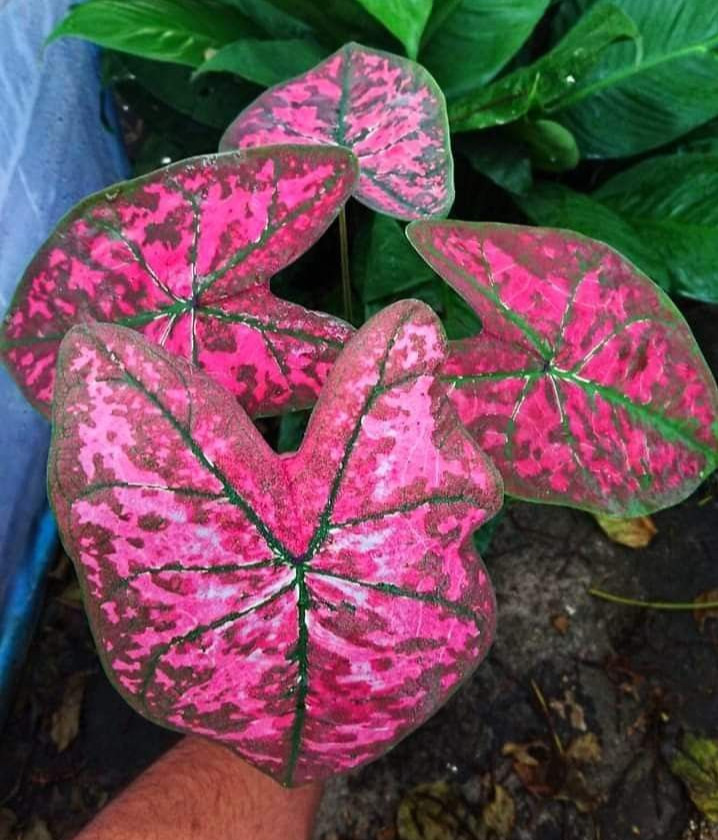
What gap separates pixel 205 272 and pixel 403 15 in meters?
0.54

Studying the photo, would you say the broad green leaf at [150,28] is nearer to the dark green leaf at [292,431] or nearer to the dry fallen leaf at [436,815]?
the dark green leaf at [292,431]

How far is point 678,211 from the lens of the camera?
1.30m

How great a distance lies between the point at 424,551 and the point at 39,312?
0.38 meters

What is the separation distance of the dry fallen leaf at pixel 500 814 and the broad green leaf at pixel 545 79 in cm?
98

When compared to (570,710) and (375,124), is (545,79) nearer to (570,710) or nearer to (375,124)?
(375,124)

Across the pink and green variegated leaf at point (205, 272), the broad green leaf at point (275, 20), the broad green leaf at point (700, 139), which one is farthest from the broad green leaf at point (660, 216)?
the pink and green variegated leaf at point (205, 272)

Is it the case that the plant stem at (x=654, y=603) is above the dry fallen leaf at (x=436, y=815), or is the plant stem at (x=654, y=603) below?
above

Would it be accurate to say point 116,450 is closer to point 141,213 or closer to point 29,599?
point 141,213

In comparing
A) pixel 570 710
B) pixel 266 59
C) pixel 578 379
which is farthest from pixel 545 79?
pixel 570 710

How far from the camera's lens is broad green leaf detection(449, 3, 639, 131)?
108 cm

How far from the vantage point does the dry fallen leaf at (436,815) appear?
1.20 m

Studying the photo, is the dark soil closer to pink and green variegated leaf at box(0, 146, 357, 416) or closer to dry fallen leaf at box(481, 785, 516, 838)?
dry fallen leaf at box(481, 785, 516, 838)

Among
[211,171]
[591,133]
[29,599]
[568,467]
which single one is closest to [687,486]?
[568,467]

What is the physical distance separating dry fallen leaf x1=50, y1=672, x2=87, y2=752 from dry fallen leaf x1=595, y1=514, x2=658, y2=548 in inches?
36.2
